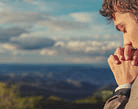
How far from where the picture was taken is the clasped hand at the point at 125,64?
1.73 m

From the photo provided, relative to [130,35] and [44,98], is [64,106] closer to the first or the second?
[44,98]

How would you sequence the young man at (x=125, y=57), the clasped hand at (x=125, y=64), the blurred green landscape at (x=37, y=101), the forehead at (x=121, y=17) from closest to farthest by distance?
the young man at (x=125, y=57) → the clasped hand at (x=125, y=64) → the forehead at (x=121, y=17) → the blurred green landscape at (x=37, y=101)

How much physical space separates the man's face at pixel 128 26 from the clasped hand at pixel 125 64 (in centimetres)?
10

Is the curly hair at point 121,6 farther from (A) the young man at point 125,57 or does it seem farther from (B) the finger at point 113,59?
(B) the finger at point 113,59

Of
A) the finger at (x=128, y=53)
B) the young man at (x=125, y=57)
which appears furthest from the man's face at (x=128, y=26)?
the finger at (x=128, y=53)

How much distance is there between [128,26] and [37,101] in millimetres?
8030

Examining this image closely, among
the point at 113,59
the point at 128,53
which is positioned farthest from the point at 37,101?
the point at 128,53

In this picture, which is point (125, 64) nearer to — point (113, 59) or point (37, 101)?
point (113, 59)

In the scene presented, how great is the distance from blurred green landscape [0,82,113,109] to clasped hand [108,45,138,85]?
7654 millimetres

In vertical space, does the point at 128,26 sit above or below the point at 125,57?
above

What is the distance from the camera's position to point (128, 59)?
177cm

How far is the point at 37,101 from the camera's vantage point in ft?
30.7

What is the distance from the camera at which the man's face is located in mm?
1834

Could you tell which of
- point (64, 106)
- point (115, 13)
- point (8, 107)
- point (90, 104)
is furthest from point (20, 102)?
point (115, 13)
